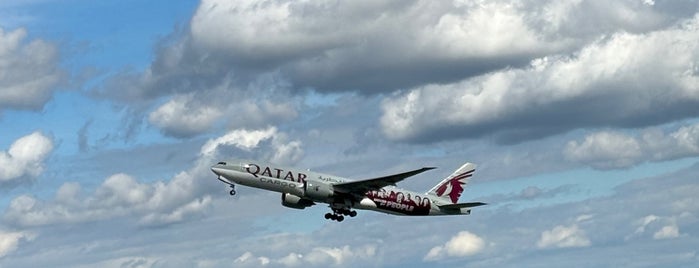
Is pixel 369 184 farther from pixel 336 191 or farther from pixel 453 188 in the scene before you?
pixel 453 188

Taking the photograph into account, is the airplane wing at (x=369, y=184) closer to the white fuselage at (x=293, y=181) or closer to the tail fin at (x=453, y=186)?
the white fuselage at (x=293, y=181)

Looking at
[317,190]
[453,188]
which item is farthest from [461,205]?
[317,190]

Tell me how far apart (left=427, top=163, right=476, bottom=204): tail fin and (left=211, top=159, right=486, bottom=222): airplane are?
3.28 m

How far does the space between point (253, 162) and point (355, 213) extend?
15.5 m

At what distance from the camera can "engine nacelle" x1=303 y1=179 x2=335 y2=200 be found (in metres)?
153

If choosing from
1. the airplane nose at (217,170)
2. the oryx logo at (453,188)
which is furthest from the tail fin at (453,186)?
the airplane nose at (217,170)

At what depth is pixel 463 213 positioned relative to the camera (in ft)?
536

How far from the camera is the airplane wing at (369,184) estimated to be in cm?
14771

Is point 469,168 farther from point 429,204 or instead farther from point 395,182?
point 395,182

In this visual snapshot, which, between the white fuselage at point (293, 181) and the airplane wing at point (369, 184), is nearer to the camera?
the airplane wing at point (369, 184)

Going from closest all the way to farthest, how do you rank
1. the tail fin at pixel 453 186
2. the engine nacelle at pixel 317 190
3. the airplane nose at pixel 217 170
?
the airplane nose at pixel 217 170 → the engine nacelle at pixel 317 190 → the tail fin at pixel 453 186

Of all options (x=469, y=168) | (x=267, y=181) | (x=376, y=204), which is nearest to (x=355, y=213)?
(x=376, y=204)

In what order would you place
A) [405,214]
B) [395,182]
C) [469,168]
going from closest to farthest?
1. [395,182]
2. [405,214]
3. [469,168]

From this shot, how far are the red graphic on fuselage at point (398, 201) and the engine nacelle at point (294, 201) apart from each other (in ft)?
25.9
